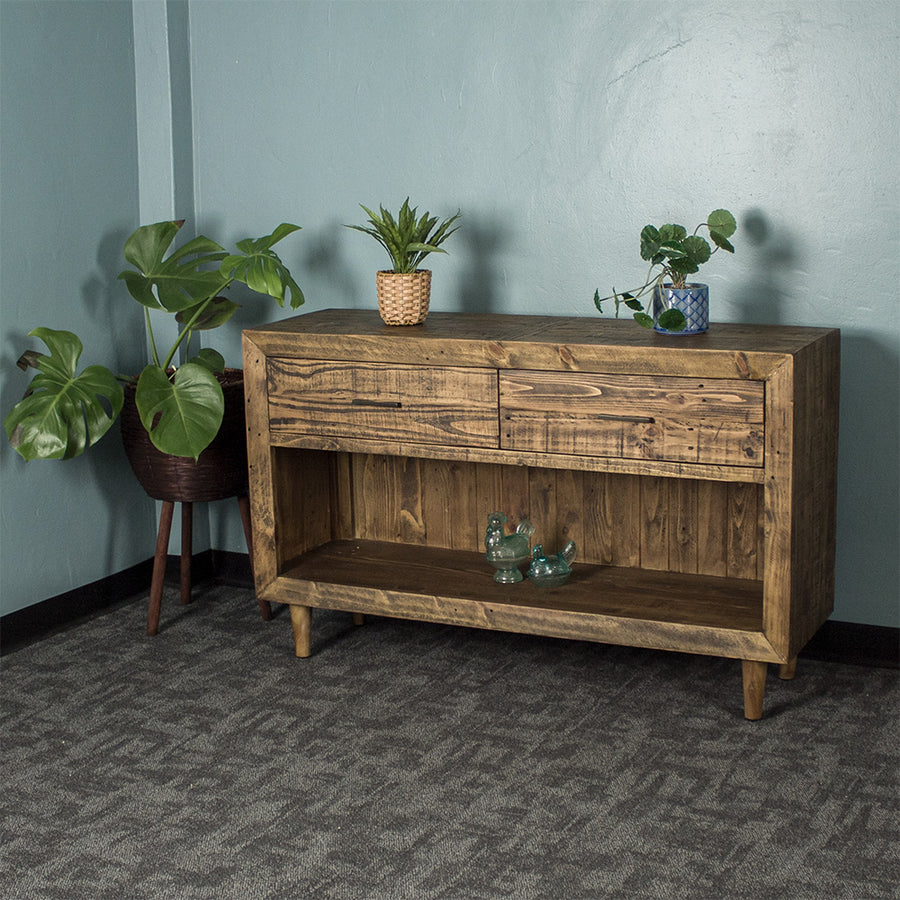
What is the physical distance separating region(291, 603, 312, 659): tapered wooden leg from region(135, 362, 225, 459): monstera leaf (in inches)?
19.1

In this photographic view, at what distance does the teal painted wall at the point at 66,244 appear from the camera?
3.00m

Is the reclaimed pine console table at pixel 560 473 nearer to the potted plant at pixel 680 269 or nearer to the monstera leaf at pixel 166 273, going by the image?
the potted plant at pixel 680 269

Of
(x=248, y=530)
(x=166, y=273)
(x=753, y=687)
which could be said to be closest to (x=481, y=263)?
(x=166, y=273)

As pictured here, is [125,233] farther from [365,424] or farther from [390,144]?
[365,424]

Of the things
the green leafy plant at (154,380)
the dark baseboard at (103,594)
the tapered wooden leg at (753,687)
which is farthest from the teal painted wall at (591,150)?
the dark baseboard at (103,594)

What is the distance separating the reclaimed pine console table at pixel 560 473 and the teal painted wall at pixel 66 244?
651mm

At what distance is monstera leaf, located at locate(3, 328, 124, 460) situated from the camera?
2840mm

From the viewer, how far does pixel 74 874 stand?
204 centimetres

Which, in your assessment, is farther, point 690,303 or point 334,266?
point 334,266

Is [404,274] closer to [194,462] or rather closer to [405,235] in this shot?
[405,235]

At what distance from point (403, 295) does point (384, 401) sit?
0.92ft

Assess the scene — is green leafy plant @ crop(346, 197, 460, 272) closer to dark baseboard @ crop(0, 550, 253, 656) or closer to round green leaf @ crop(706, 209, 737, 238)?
round green leaf @ crop(706, 209, 737, 238)

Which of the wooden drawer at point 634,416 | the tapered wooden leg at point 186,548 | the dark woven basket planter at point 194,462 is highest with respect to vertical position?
the wooden drawer at point 634,416

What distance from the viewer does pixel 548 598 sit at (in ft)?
9.04
